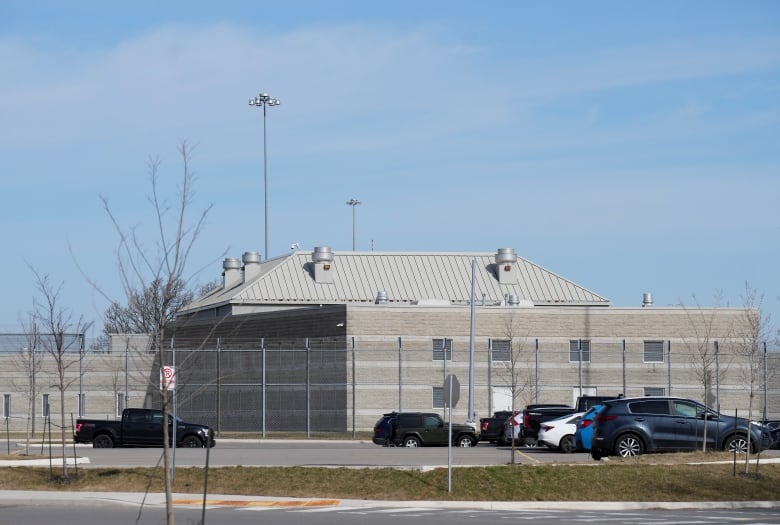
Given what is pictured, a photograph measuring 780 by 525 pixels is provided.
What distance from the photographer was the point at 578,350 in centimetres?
5897

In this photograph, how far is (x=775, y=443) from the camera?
41.3 metres

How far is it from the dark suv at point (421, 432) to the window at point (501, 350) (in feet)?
44.4

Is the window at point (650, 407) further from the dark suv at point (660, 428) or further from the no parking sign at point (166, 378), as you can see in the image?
the no parking sign at point (166, 378)

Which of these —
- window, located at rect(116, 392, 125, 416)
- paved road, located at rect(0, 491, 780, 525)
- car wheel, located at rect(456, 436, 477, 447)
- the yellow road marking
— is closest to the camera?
paved road, located at rect(0, 491, 780, 525)

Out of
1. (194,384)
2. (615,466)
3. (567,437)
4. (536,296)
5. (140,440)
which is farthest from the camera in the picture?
(536,296)

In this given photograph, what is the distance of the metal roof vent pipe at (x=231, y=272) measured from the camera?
83150 millimetres

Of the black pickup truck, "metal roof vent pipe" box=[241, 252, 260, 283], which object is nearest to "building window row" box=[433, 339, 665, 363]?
the black pickup truck

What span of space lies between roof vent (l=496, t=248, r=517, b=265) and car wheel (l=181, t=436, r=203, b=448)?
3849 cm

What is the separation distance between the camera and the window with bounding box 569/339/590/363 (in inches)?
2306

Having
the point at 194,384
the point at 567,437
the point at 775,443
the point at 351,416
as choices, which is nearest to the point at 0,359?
the point at 194,384

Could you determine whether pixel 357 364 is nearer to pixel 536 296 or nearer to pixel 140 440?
pixel 140 440

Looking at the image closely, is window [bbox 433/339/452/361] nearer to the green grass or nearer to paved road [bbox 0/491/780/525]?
the green grass

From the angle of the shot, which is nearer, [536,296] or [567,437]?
[567,437]

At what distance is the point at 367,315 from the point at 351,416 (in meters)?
5.97
